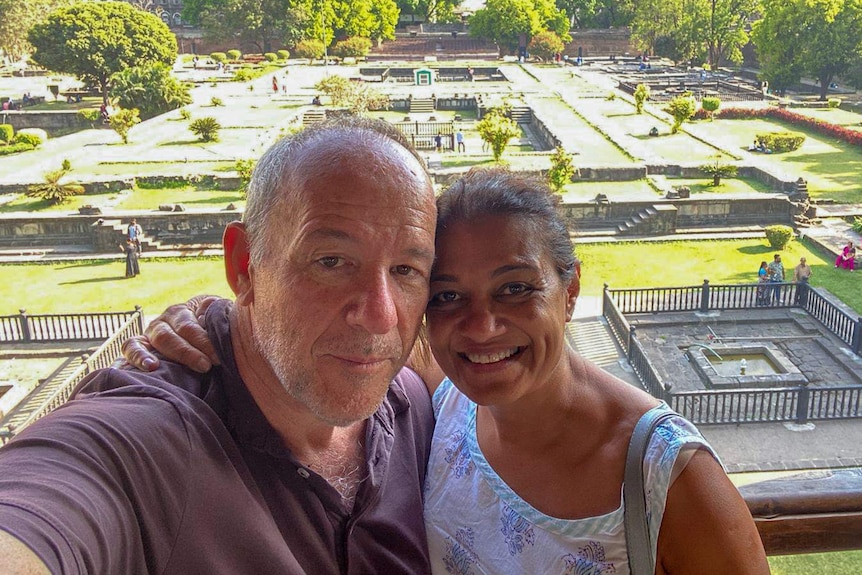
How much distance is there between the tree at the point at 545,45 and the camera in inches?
1724

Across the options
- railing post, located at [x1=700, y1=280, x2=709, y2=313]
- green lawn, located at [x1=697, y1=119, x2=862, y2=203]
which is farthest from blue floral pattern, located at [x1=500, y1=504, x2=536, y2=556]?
green lawn, located at [x1=697, y1=119, x2=862, y2=203]

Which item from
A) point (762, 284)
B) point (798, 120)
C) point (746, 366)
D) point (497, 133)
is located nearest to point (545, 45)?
point (798, 120)

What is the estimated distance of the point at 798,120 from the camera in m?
25.2

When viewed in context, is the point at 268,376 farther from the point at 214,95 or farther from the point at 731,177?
the point at 214,95

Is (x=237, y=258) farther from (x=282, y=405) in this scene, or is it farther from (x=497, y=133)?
(x=497, y=133)

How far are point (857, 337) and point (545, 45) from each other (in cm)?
3761

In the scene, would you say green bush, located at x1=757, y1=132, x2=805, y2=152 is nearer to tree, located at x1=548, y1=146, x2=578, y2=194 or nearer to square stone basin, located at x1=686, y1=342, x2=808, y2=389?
tree, located at x1=548, y1=146, x2=578, y2=194

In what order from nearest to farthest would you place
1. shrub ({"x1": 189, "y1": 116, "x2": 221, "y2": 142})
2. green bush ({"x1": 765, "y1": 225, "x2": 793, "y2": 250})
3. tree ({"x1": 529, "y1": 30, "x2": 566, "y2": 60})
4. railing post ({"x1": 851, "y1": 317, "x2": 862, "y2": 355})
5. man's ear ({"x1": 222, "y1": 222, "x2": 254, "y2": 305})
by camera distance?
man's ear ({"x1": 222, "y1": 222, "x2": 254, "y2": 305}), railing post ({"x1": 851, "y1": 317, "x2": 862, "y2": 355}), green bush ({"x1": 765, "y1": 225, "x2": 793, "y2": 250}), shrub ({"x1": 189, "y1": 116, "x2": 221, "y2": 142}), tree ({"x1": 529, "y1": 30, "x2": 566, "y2": 60})

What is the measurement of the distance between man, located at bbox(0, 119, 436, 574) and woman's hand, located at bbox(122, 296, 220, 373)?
0.03 meters

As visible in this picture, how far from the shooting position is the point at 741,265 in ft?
40.8

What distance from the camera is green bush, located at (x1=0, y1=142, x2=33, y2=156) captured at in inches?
886

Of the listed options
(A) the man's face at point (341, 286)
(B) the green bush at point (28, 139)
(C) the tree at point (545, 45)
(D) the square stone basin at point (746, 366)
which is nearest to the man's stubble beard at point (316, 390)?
(A) the man's face at point (341, 286)

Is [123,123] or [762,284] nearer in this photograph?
[762,284]

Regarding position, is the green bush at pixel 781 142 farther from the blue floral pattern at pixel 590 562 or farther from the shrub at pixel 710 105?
the blue floral pattern at pixel 590 562
